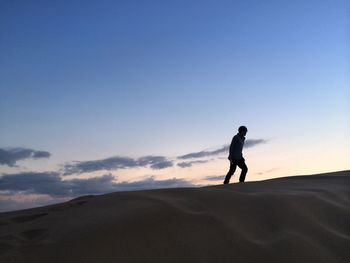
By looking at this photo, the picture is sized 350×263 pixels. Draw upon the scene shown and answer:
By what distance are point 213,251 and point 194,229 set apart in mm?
355

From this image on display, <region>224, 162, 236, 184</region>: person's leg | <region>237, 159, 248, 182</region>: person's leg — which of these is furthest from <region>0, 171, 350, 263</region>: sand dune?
<region>237, 159, 248, 182</region>: person's leg

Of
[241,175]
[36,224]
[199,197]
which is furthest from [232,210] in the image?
[241,175]

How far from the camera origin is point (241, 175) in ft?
28.6

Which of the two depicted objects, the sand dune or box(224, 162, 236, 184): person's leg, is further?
box(224, 162, 236, 184): person's leg

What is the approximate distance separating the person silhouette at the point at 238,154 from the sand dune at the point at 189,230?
3863 millimetres

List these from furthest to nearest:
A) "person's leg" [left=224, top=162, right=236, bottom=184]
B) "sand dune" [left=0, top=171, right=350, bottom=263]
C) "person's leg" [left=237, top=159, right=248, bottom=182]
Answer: "person's leg" [left=237, top=159, right=248, bottom=182], "person's leg" [left=224, top=162, right=236, bottom=184], "sand dune" [left=0, top=171, right=350, bottom=263]

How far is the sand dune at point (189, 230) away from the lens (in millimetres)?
3189

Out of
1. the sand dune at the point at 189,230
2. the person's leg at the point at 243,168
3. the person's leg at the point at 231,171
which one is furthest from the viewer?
the person's leg at the point at 243,168

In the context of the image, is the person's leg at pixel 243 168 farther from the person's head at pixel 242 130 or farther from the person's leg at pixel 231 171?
the person's head at pixel 242 130

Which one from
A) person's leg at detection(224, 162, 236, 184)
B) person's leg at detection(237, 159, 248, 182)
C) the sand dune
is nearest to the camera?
the sand dune

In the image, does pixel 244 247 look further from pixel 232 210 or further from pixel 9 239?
pixel 9 239

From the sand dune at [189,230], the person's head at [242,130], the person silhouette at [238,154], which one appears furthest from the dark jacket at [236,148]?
the sand dune at [189,230]

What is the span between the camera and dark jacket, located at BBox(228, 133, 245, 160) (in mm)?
8594

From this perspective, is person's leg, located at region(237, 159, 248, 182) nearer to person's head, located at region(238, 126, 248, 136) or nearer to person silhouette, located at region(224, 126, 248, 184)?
person silhouette, located at region(224, 126, 248, 184)
